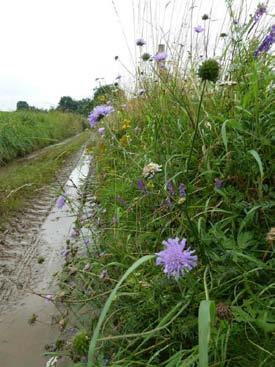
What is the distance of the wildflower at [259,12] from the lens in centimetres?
206

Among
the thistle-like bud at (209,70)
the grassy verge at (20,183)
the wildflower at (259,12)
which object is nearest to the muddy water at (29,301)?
the grassy verge at (20,183)

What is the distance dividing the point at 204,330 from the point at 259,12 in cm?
174

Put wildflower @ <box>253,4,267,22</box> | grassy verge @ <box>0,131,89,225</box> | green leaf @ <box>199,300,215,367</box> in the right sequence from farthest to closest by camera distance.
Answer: grassy verge @ <box>0,131,89,225</box> → wildflower @ <box>253,4,267,22</box> → green leaf @ <box>199,300,215,367</box>

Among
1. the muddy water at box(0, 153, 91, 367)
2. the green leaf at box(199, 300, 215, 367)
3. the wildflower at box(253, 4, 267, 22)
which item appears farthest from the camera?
the wildflower at box(253, 4, 267, 22)

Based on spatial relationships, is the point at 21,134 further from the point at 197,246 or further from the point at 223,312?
the point at 223,312

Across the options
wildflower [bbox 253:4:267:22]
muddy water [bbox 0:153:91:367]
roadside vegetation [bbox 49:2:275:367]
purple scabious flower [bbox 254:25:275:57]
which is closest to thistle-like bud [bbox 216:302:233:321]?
roadside vegetation [bbox 49:2:275:367]

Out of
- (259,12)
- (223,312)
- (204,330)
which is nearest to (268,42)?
(259,12)

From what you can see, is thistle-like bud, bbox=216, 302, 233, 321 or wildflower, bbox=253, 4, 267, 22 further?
wildflower, bbox=253, 4, 267, 22

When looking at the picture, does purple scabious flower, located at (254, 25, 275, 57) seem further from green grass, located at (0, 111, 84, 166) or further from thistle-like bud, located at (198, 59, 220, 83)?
green grass, located at (0, 111, 84, 166)

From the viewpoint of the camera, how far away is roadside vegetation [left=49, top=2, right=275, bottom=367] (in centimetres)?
105

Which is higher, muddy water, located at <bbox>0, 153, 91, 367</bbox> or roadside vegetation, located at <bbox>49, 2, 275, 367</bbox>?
roadside vegetation, located at <bbox>49, 2, 275, 367</bbox>

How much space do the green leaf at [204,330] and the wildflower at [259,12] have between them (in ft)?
5.42

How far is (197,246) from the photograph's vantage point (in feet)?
4.59

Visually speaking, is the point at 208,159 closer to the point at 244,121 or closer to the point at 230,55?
the point at 244,121
